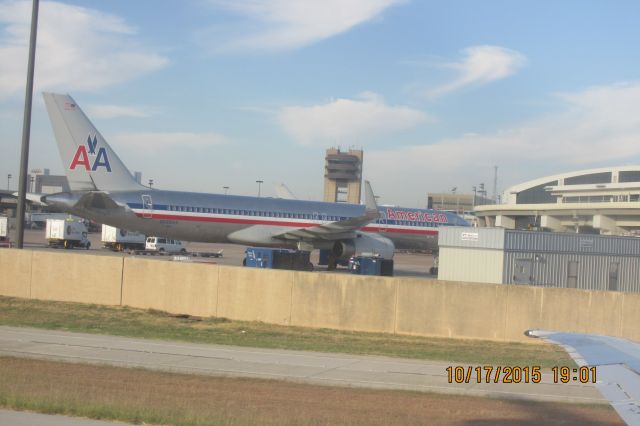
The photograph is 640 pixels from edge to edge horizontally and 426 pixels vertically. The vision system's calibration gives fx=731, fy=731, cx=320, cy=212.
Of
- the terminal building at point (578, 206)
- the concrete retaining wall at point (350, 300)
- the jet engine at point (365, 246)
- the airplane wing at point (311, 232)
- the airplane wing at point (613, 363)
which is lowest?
the concrete retaining wall at point (350, 300)

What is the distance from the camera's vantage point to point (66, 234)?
2282 inches

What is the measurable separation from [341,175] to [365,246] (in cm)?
11122

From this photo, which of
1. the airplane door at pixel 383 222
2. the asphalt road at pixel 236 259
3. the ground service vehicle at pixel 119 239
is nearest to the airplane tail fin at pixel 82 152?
the asphalt road at pixel 236 259

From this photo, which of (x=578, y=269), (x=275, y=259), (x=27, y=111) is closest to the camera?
(x=27, y=111)

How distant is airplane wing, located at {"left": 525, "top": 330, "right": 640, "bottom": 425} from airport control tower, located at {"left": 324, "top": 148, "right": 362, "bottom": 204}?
471ft

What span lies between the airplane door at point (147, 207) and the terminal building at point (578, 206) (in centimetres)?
1902

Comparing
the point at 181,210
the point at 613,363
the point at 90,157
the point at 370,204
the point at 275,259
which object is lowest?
the point at 275,259

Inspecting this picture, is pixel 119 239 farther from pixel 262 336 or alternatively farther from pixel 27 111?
pixel 262 336

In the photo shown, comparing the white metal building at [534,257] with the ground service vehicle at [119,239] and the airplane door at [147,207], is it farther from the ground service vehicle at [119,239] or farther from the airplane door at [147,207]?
the ground service vehicle at [119,239]

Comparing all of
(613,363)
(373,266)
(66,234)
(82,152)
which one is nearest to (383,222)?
(373,266)

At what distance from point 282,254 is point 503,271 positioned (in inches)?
446

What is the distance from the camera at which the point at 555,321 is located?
20.6 m

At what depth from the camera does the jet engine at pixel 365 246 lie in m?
40.7

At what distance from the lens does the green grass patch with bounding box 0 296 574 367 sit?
17797mm
